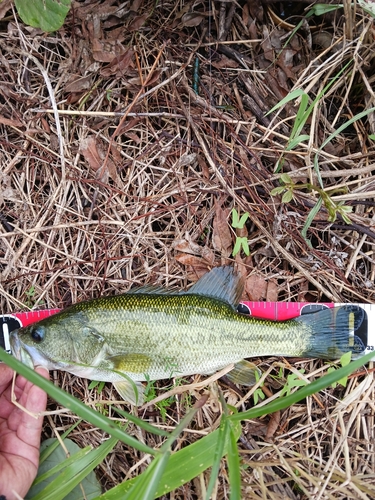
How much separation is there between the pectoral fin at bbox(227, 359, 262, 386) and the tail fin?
0.45 metres

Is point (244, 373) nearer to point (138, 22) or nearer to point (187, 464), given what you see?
point (187, 464)

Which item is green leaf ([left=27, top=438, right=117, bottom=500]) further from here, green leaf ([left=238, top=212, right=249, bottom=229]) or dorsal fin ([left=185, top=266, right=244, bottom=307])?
green leaf ([left=238, top=212, right=249, bottom=229])

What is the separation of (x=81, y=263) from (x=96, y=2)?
7.60ft

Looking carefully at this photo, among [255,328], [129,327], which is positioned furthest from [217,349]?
[129,327]

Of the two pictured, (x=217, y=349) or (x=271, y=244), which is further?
(x=271, y=244)

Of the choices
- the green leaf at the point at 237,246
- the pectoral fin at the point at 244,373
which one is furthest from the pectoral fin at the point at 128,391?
the green leaf at the point at 237,246

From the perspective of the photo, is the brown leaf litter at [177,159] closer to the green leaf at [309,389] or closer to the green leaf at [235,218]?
the green leaf at [235,218]

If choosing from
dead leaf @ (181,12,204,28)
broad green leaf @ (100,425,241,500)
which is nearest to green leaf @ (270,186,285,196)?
dead leaf @ (181,12,204,28)

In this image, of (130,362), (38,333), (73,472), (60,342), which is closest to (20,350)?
(38,333)

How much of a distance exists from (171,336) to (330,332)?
1338 millimetres

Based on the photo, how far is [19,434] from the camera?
3447mm

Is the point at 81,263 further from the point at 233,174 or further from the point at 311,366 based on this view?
the point at 311,366

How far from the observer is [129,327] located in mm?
3518

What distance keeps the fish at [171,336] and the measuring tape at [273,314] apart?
0.45 feet
